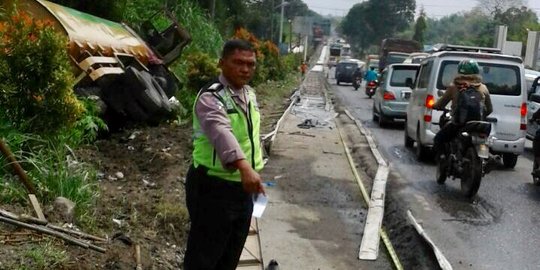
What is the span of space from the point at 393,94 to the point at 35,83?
13.4 m

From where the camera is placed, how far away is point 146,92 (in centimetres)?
1145

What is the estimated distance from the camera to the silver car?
1958 centimetres

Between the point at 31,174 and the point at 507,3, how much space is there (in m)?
71.7

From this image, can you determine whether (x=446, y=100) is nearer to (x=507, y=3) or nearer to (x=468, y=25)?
(x=507, y=3)

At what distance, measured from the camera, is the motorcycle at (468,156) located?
950 cm

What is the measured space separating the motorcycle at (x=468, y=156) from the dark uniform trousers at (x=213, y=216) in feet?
19.2

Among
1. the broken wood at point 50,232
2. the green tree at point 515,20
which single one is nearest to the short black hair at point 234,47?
the broken wood at point 50,232

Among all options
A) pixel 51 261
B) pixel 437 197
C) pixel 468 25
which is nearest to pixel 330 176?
pixel 437 197

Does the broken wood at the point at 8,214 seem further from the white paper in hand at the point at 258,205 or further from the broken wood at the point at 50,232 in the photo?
the white paper in hand at the point at 258,205

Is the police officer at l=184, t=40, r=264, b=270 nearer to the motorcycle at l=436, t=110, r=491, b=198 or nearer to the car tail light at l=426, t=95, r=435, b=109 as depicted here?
the motorcycle at l=436, t=110, r=491, b=198

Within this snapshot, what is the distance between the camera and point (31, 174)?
6543mm

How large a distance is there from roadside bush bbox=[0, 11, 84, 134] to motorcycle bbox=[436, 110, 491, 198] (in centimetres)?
498

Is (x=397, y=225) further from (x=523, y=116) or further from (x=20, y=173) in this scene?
(x=523, y=116)

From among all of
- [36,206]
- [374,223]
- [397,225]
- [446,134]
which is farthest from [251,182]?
[446,134]
